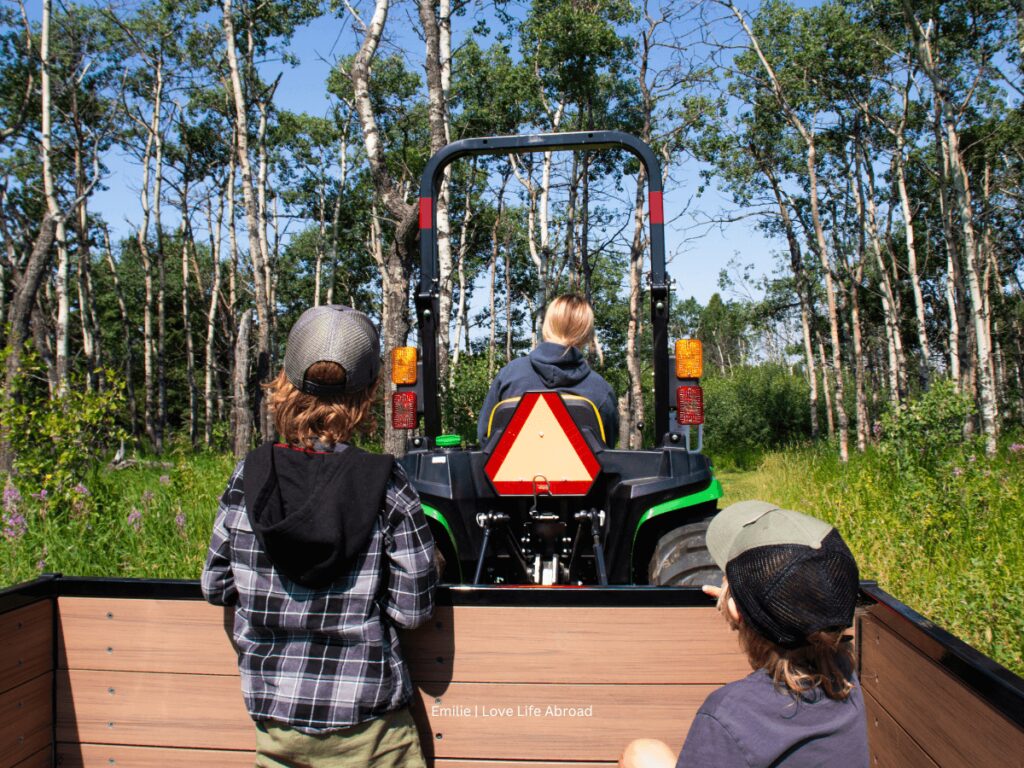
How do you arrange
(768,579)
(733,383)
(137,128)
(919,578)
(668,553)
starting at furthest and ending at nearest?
(733,383), (137,128), (919,578), (668,553), (768,579)

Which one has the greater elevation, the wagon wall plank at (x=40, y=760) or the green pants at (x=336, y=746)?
the green pants at (x=336, y=746)

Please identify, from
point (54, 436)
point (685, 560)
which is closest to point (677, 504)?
point (685, 560)

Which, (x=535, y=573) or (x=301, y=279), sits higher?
(x=301, y=279)

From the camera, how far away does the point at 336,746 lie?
1.81 meters

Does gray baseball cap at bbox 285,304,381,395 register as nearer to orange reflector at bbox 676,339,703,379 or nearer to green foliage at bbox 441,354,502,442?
orange reflector at bbox 676,339,703,379

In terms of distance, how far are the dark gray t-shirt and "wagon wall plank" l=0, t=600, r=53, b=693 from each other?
5.59ft

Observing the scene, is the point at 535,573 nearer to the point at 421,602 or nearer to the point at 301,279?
the point at 421,602

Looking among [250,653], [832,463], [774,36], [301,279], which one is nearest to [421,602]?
[250,653]

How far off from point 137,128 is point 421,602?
1232 inches

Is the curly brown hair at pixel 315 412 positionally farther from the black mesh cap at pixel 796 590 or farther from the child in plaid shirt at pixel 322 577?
the black mesh cap at pixel 796 590

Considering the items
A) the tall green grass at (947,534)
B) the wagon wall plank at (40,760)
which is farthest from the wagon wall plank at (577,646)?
the tall green grass at (947,534)

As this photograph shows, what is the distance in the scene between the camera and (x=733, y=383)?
30859 mm

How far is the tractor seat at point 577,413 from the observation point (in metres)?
3.28

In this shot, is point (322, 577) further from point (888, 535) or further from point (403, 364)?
point (888, 535)
